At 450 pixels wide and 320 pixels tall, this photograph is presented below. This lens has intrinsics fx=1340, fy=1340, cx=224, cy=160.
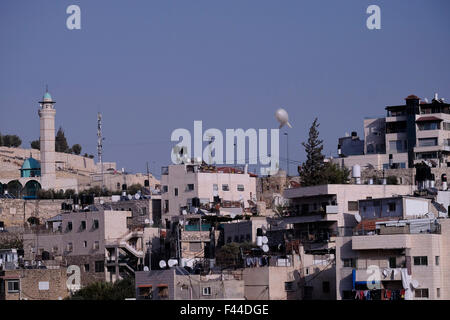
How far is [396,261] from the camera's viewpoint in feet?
136

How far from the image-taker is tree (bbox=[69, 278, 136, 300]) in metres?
50.1

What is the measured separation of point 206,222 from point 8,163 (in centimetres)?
4691

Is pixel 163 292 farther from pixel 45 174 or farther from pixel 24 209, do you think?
pixel 45 174

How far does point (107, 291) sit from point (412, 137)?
25.3 m

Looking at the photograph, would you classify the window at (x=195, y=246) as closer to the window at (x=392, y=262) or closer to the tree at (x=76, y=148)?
the window at (x=392, y=262)

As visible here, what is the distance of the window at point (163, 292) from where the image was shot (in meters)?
44.9

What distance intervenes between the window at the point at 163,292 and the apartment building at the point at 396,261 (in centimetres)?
595

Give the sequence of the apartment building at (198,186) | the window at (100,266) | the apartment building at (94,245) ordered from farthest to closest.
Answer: the apartment building at (198,186) < the window at (100,266) < the apartment building at (94,245)

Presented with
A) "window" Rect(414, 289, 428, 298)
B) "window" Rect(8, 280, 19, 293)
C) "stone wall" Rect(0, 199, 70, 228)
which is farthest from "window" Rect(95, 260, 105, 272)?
"stone wall" Rect(0, 199, 70, 228)

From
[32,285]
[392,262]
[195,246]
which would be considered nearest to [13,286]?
[32,285]

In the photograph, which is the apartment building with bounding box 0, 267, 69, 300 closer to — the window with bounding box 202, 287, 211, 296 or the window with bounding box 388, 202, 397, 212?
the window with bounding box 202, 287, 211, 296

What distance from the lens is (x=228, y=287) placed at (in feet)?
147

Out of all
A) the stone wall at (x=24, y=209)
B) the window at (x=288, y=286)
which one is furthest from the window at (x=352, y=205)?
the stone wall at (x=24, y=209)
